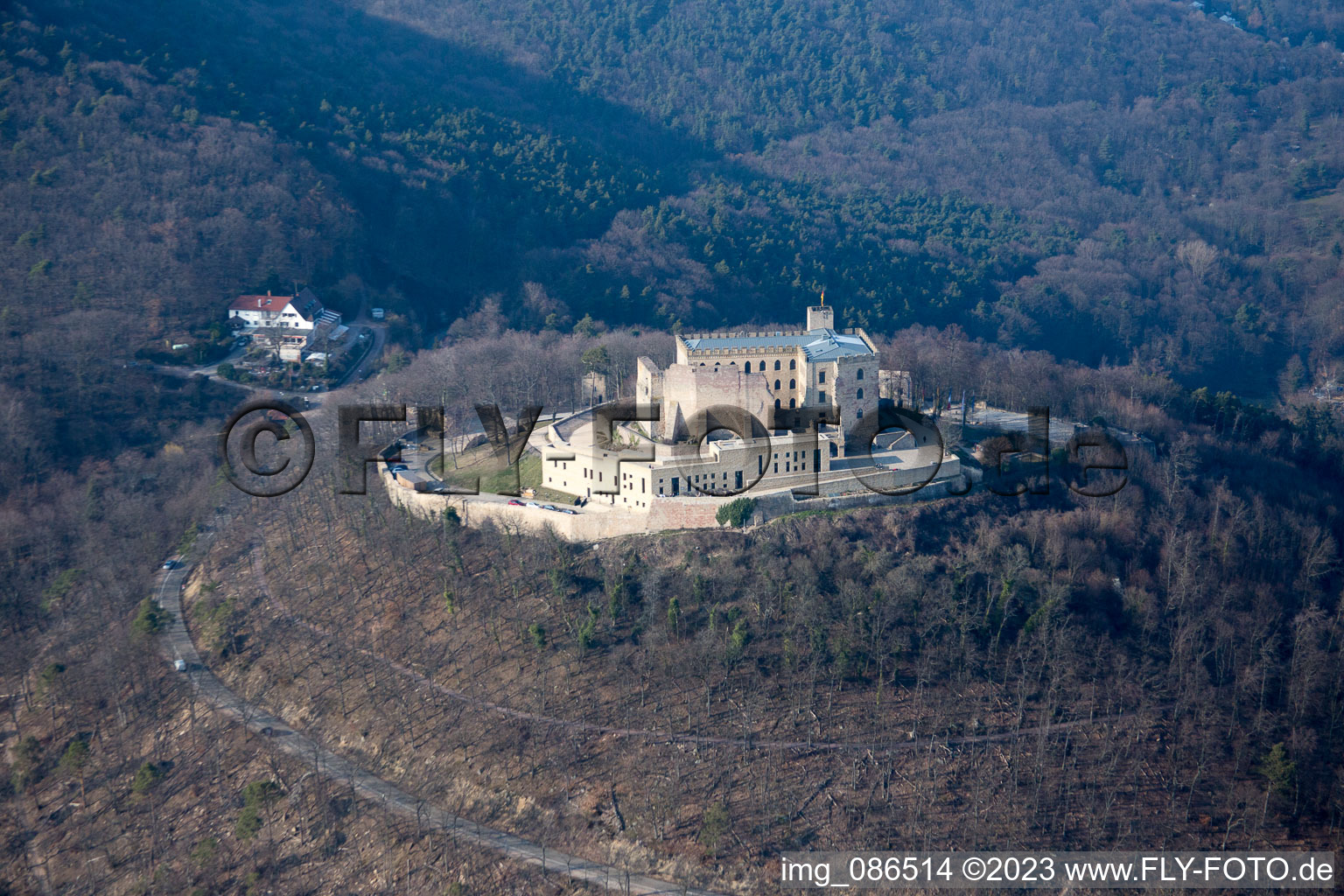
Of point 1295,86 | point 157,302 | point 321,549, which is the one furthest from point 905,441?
point 1295,86

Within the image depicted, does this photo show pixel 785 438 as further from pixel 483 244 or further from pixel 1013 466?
pixel 483 244

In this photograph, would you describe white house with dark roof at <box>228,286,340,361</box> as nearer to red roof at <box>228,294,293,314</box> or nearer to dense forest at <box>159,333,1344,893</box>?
red roof at <box>228,294,293,314</box>

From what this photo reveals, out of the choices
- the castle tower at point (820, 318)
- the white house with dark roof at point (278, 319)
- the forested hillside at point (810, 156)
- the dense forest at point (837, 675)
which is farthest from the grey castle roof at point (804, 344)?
the forested hillside at point (810, 156)

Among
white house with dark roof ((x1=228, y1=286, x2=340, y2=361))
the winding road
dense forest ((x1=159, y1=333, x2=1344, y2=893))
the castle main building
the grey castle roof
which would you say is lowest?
the winding road

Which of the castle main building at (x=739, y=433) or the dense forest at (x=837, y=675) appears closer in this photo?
the dense forest at (x=837, y=675)
